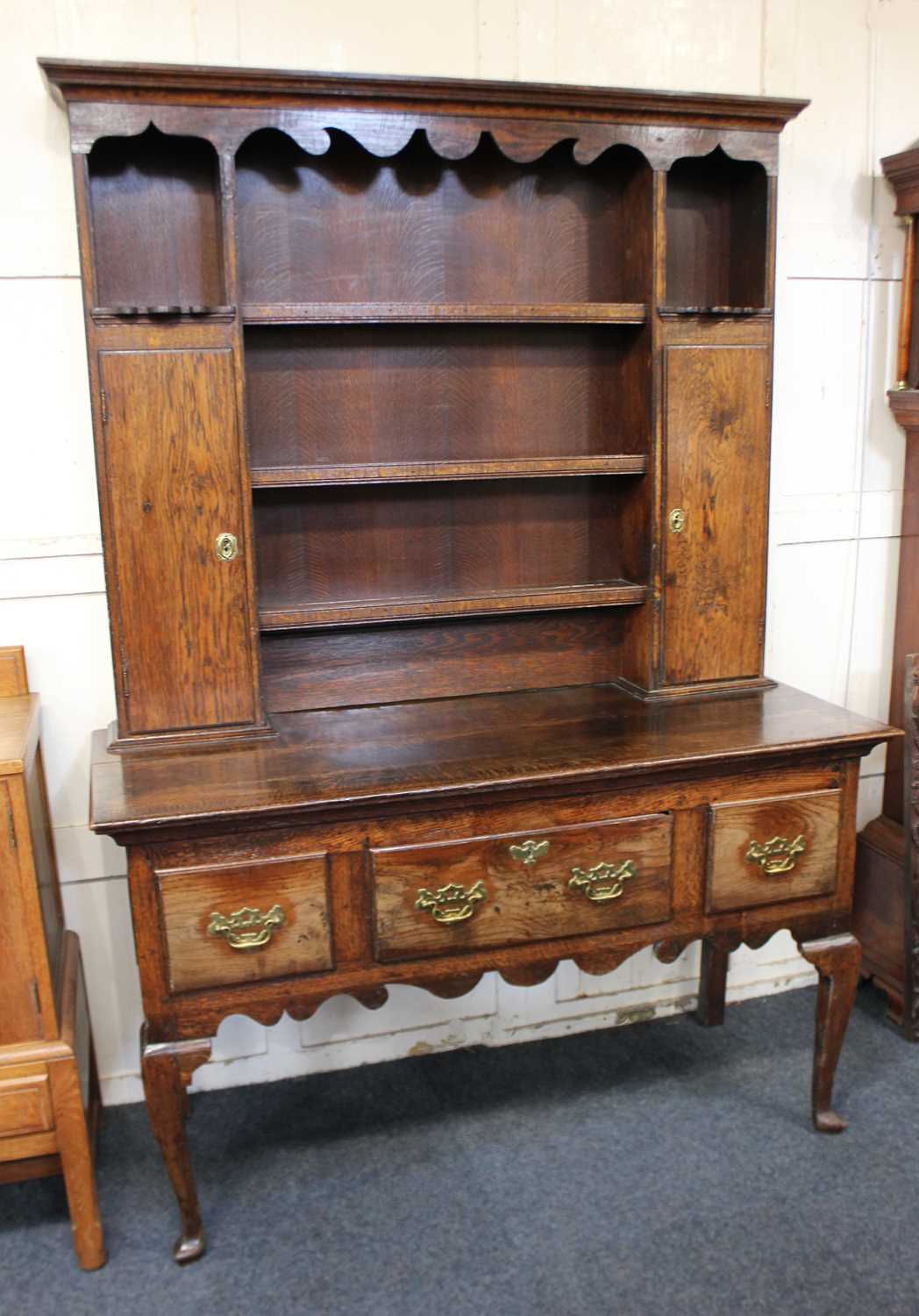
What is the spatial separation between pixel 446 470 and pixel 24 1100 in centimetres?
143

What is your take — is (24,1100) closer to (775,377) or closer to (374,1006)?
(374,1006)

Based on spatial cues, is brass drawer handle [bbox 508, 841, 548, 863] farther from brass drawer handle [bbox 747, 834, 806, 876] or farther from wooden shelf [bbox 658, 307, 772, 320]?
wooden shelf [bbox 658, 307, 772, 320]

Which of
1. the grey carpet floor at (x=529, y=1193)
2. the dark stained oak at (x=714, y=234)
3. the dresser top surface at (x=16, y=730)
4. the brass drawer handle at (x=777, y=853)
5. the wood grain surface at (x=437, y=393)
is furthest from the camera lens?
the dark stained oak at (x=714, y=234)

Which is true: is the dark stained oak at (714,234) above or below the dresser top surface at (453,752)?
above

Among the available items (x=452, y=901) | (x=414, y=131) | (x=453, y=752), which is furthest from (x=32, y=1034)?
(x=414, y=131)

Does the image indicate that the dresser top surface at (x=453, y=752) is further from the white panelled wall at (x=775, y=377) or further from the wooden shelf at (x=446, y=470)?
the wooden shelf at (x=446, y=470)

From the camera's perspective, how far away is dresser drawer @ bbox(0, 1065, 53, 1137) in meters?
2.05

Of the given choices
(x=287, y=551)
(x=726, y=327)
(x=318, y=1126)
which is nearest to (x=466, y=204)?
(x=726, y=327)

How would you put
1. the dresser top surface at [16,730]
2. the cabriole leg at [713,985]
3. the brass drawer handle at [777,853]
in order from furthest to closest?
the cabriole leg at [713,985] → the brass drawer handle at [777,853] → the dresser top surface at [16,730]

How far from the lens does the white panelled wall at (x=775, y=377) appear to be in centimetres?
224

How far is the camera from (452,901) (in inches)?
82.4

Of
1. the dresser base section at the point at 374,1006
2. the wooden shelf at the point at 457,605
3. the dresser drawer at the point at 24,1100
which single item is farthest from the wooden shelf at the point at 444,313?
the dresser drawer at the point at 24,1100

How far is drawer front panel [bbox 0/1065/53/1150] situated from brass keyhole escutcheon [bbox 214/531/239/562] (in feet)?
3.28

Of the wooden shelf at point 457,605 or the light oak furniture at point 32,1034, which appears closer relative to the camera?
the light oak furniture at point 32,1034
